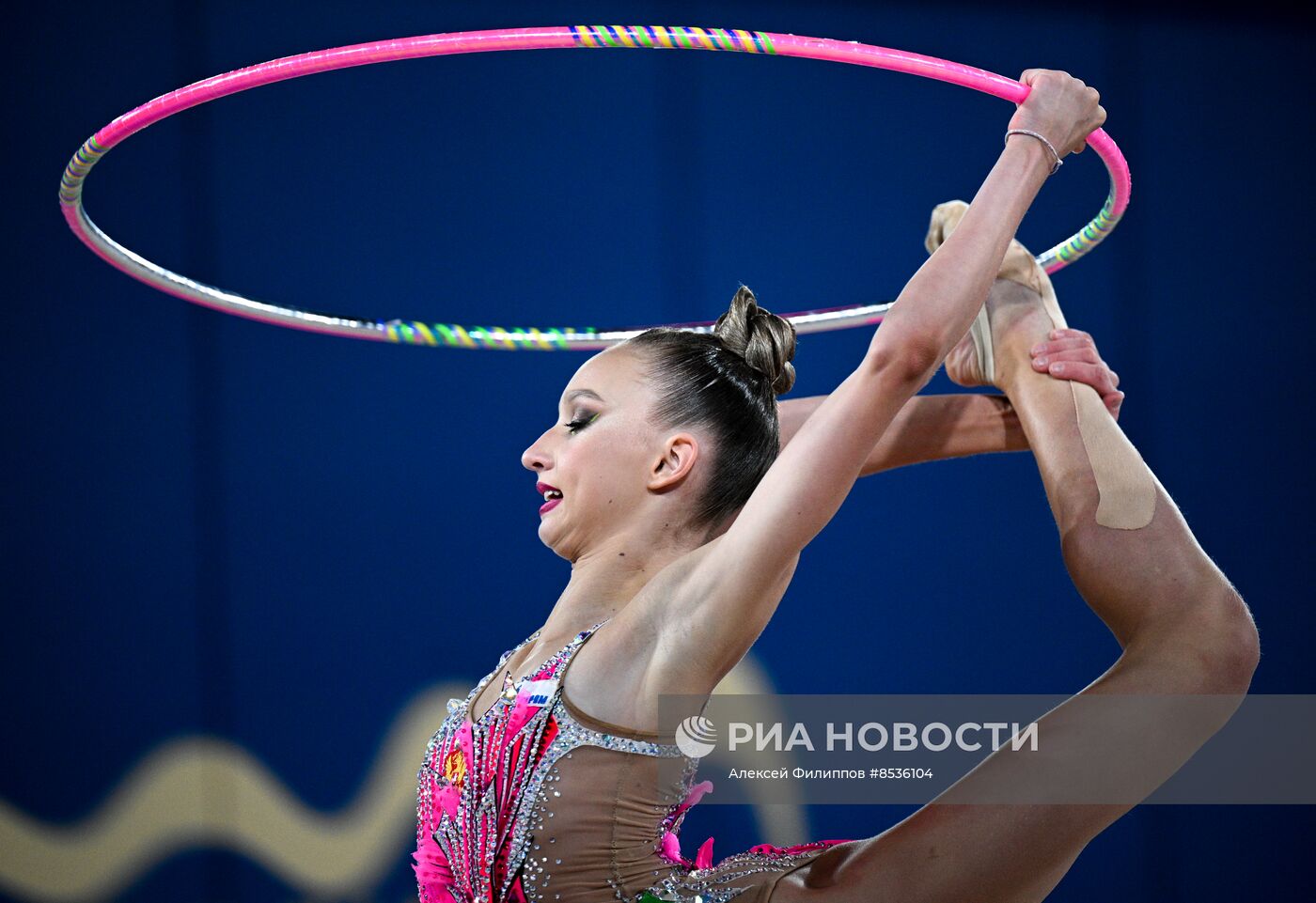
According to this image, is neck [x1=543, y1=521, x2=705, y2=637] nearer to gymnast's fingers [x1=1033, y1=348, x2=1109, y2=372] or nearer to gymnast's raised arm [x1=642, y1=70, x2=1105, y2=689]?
gymnast's raised arm [x1=642, y1=70, x2=1105, y2=689]

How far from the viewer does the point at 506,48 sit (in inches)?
60.8

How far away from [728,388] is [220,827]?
1.94 metres

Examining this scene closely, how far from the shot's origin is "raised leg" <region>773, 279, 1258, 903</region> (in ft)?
4.25

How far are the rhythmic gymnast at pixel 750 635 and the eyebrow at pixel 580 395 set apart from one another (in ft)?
0.06

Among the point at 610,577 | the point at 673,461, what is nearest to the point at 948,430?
the point at 673,461

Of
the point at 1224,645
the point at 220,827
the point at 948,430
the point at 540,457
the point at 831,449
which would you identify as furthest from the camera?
the point at 220,827

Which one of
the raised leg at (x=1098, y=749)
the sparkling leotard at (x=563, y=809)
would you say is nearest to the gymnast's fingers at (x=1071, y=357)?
the raised leg at (x=1098, y=749)

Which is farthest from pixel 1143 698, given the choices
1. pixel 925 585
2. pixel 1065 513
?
pixel 925 585

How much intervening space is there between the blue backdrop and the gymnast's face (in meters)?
1.56

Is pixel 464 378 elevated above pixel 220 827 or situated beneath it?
elevated above

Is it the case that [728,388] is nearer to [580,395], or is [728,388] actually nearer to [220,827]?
[580,395]

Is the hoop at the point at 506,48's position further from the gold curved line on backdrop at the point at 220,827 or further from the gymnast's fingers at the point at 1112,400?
the gold curved line on backdrop at the point at 220,827

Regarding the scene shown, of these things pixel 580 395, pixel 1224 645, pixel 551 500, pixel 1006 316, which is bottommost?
pixel 1224 645

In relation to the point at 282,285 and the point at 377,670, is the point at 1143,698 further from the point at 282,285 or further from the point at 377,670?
the point at 282,285
